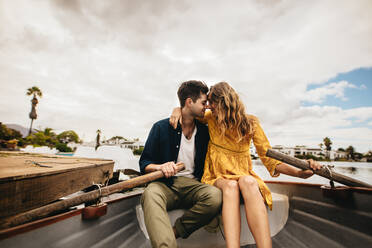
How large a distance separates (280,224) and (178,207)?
4.10 ft

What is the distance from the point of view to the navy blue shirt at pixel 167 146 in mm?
1901

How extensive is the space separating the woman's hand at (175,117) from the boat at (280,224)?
743 millimetres

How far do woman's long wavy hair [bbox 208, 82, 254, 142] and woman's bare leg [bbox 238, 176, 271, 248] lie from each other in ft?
1.63

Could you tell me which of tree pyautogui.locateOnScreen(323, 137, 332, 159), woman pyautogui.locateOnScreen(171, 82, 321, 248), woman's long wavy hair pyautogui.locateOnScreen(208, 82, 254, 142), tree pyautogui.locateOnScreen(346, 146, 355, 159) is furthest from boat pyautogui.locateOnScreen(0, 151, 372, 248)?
tree pyautogui.locateOnScreen(346, 146, 355, 159)

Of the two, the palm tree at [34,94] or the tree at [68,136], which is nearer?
the palm tree at [34,94]

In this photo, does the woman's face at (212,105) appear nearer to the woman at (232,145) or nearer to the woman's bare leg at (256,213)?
the woman at (232,145)

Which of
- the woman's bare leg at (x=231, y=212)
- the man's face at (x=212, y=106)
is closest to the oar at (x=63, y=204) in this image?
the woman's bare leg at (x=231, y=212)

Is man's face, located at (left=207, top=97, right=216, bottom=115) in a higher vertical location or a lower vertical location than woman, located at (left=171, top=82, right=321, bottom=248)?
higher

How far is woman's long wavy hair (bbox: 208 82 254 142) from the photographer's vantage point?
5.86ft

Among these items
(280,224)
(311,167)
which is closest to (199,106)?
(311,167)

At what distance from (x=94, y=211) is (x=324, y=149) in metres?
78.4

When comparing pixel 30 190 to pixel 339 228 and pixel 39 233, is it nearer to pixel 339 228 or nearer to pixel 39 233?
pixel 39 233

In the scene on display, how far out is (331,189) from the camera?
168 centimetres

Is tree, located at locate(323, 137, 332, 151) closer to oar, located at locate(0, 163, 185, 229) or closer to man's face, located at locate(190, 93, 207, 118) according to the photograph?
man's face, located at locate(190, 93, 207, 118)
